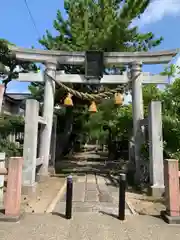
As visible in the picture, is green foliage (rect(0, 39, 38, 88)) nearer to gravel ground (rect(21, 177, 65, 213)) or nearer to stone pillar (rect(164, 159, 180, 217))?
gravel ground (rect(21, 177, 65, 213))

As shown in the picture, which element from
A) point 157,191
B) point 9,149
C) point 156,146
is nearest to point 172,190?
point 157,191

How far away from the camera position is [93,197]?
270 inches

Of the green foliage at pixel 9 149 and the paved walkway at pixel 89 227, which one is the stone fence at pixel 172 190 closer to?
the paved walkway at pixel 89 227

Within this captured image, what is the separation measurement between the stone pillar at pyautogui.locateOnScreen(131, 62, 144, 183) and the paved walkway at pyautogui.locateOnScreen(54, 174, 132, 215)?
4.89 ft

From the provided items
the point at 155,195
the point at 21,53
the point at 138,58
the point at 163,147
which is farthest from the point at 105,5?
the point at 155,195

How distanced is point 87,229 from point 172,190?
199 cm

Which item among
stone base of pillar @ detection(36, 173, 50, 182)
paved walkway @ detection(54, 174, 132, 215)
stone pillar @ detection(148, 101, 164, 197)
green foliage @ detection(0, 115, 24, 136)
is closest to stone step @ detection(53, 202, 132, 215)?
paved walkway @ detection(54, 174, 132, 215)

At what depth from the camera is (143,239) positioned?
398 cm

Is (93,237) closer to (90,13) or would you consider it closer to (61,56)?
(61,56)

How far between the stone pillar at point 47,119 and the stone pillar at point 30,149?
138 cm

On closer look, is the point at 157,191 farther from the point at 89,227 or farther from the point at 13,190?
the point at 13,190

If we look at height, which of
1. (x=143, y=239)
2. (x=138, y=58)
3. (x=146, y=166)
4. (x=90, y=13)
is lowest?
(x=143, y=239)

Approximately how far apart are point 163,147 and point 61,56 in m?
5.23

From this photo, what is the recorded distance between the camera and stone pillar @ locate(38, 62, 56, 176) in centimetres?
882
